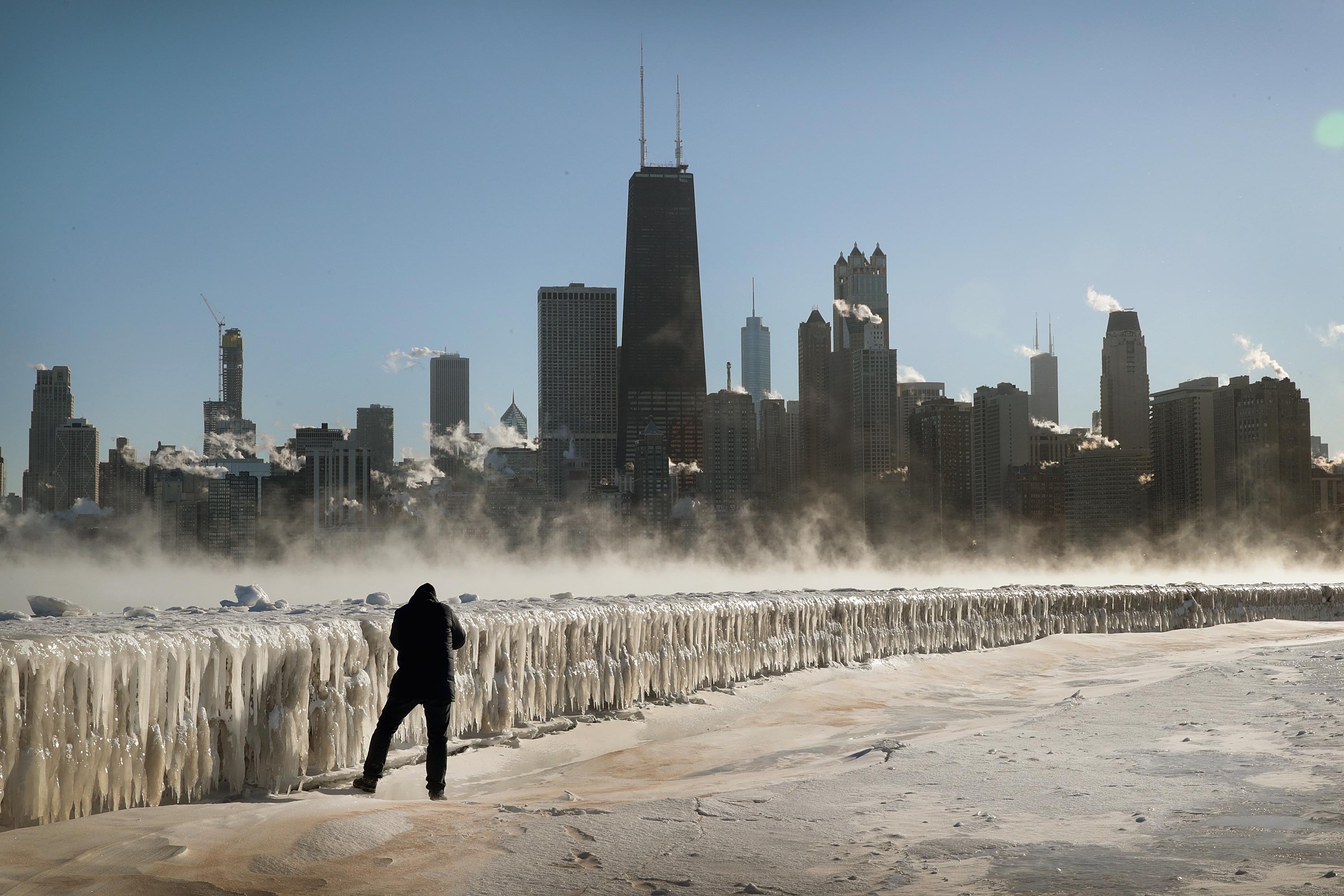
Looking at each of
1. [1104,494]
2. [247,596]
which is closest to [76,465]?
[247,596]

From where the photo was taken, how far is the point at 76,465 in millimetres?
89438

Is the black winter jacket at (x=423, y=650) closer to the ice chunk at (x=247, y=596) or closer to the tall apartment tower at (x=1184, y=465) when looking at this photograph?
the ice chunk at (x=247, y=596)

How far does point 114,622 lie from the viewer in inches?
375

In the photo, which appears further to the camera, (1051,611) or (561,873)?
(1051,611)

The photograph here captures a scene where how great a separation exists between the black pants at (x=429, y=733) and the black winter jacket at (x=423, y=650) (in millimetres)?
35

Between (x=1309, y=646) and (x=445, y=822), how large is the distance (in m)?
18.6

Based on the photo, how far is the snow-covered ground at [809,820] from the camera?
5.59 m

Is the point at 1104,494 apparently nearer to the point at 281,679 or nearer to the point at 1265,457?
the point at 1265,457

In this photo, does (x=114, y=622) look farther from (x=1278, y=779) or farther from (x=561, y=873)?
(x=1278, y=779)

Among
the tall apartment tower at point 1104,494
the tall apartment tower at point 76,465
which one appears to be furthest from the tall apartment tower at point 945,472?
the tall apartment tower at point 76,465

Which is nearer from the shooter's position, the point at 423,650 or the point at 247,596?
the point at 423,650

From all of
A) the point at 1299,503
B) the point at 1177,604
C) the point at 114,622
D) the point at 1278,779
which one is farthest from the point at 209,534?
the point at 1299,503

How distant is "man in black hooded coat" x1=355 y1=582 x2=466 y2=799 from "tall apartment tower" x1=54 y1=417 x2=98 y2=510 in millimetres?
90601

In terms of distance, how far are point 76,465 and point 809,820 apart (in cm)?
9673
